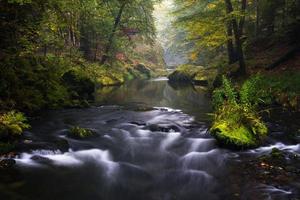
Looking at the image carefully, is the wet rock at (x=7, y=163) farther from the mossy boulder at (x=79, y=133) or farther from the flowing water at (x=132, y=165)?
the mossy boulder at (x=79, y=133)

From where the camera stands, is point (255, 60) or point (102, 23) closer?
point (255, 60)

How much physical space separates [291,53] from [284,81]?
3005 millimetres

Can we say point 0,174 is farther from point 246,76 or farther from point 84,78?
point 246,76


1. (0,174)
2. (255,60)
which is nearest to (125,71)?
(255,60)

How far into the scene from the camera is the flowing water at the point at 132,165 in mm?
6461

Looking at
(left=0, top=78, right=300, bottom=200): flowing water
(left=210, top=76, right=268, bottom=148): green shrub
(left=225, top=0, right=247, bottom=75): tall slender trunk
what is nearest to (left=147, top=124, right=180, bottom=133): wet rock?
Answer: (left=0, top=78, right=300, bottom=200): flowing water

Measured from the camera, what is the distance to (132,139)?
32.7 feet

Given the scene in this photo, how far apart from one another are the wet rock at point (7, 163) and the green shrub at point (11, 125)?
3.97 ft

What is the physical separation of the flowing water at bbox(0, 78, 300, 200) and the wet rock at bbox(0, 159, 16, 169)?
0.17 meters

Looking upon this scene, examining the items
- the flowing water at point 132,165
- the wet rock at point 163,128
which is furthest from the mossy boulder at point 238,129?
the wet rock at point 163,128

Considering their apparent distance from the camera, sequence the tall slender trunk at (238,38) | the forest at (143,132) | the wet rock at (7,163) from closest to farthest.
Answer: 1. the forest at (143,132)
2. the wet rock at (7,163)
3. the tall slender trunk at (238,38)

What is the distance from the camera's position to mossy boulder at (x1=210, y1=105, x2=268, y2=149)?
345 inches

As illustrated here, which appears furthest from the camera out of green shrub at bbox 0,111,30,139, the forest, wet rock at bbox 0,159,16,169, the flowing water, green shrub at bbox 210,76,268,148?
green shrub at bbox 210,76,268,148

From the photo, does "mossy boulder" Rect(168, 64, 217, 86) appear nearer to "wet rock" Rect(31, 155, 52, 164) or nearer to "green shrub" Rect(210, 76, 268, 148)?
"green shrub" Rect(210, 76, 268, 148)
